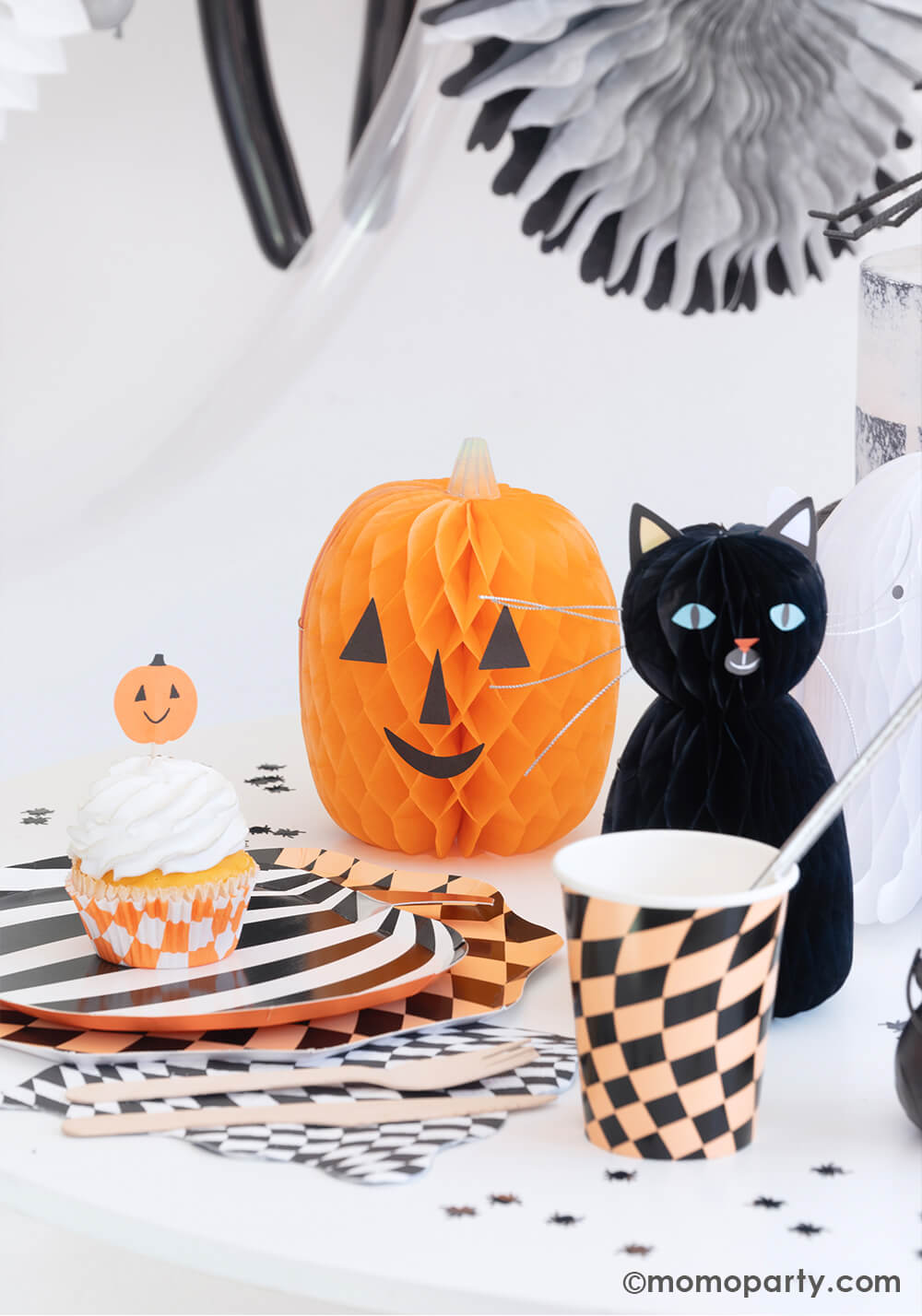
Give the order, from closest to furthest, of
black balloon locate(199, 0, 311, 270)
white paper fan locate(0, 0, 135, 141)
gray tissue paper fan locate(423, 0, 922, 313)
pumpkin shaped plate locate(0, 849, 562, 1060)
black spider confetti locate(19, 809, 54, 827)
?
pumpkin shaped plate locate(0, 849, 562, 1060), black spider confetti locate(19, 809, 54, 827), gray tissue paper fan locate(423, 0, 922, 313), white paper fan locate(0, 0, 135, 141), black balloon locate(199, 0, 311, 270)

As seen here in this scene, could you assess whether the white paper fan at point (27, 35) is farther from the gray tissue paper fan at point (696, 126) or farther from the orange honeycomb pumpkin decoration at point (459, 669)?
the orange honeycomb pumpkin decoration at point (459, 669)

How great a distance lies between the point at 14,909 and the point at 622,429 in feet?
4.02

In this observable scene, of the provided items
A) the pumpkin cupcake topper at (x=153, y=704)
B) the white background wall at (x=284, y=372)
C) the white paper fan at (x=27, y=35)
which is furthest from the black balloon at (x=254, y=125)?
the pumpkin cupcake topper at (x=153, y=704)

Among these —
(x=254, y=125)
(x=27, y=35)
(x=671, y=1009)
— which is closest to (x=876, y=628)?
(x=671, y=1009)

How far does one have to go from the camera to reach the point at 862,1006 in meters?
0.53

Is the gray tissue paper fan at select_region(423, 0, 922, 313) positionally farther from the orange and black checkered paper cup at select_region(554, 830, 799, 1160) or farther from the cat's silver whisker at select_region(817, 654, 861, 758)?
the orange and black checkered paper cup at select_region(554, 830, 799, 1160)

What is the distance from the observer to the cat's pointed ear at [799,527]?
519 mm

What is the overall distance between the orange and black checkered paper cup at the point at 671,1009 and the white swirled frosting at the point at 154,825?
163 millimetres

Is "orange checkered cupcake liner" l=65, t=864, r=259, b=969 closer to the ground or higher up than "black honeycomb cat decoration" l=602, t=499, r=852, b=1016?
closer to the ground

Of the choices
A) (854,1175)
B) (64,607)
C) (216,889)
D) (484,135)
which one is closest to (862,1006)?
(854,1175)

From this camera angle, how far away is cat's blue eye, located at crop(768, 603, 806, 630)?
49 centimetres

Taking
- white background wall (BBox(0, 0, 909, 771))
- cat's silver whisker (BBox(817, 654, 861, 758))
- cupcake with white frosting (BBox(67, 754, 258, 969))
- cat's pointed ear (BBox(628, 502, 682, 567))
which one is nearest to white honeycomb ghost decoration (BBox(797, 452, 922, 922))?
cat's silver whisker (BBox(817, 654, 861, 758))

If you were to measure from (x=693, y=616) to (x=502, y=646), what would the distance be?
16 cm

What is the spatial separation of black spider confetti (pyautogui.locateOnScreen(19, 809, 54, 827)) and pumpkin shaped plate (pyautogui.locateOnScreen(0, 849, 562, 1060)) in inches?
3.8
